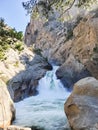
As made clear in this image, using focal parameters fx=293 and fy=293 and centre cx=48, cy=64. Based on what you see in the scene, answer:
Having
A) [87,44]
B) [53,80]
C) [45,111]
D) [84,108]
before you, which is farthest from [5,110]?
[87,44]

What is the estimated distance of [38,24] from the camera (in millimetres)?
70375

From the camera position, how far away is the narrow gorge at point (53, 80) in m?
15.1

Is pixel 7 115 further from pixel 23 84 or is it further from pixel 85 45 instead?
pixel 85 45

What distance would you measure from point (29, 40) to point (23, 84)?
43.3 meters

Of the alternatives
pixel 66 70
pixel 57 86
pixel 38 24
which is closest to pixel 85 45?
pixel 66 70

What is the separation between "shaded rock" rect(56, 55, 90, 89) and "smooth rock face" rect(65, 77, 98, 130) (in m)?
17.8

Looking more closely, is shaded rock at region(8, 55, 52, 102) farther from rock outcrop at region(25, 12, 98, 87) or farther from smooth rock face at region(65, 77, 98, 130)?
smooth rock face at region(65, 77, 98, 130)

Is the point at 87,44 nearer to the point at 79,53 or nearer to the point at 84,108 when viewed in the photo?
the point at 79,53

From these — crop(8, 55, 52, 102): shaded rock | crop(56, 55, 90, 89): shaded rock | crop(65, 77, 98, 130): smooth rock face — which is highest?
crop(65, 77, 98, 130): smooth rock face

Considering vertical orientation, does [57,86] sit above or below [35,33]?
below

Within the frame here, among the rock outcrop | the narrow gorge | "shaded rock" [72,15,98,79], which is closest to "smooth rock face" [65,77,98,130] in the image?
the narrow gorge

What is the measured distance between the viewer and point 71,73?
36125 millimetres

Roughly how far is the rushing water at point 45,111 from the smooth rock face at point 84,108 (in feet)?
5.46

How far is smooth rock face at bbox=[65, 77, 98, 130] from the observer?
46.7 ft
